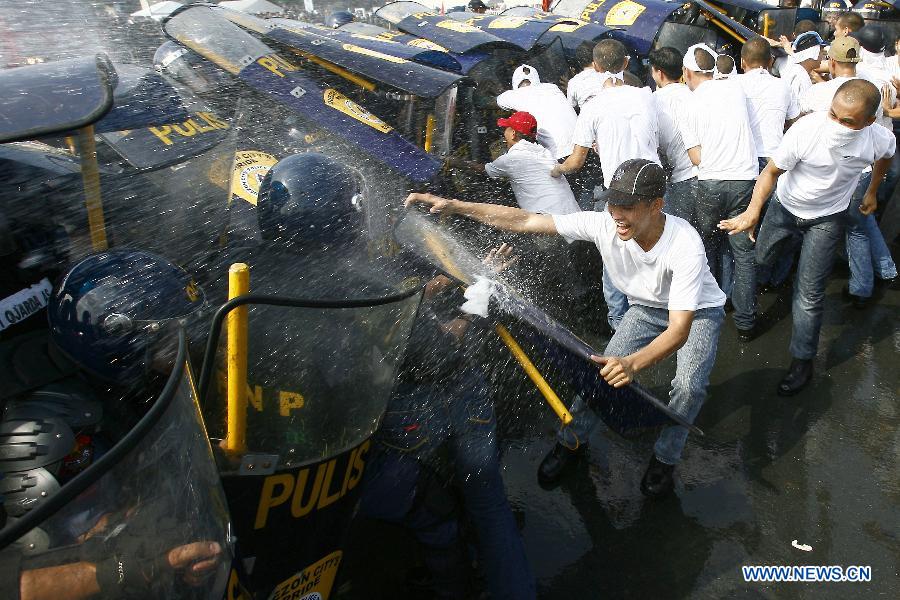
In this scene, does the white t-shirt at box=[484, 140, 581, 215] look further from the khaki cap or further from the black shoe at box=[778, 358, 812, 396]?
the khaki cap

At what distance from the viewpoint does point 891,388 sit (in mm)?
4453

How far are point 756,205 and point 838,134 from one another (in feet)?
1.97

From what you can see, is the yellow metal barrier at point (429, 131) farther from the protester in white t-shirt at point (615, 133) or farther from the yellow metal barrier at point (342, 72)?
the protester in white t-shirt at point (615, 133)

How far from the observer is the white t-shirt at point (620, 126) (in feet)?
15.9

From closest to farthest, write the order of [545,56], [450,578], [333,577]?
[333,577] < [450,578] < [545,56]

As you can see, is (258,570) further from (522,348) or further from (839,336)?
(839,336)

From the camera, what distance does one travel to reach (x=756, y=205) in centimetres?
432

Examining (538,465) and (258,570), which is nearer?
(258,570)

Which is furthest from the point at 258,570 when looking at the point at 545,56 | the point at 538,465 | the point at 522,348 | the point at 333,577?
the point at 545,56

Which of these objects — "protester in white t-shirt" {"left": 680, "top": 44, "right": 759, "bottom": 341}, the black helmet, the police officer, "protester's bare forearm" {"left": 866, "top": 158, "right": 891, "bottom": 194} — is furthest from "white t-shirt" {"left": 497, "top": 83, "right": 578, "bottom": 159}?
the police officer

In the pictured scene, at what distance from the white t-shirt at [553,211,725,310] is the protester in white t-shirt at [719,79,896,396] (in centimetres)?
103

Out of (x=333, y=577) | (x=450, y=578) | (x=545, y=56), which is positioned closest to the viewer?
(x=333, y=577)

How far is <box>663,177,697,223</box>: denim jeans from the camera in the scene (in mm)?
5168

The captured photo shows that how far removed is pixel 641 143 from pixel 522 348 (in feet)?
7.30
